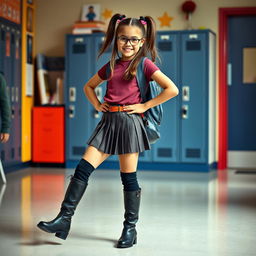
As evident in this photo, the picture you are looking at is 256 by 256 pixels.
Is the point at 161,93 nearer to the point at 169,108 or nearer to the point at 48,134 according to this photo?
the point at 169,108

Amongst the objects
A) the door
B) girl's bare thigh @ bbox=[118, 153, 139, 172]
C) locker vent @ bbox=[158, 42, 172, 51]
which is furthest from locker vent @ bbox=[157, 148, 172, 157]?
girl's bare thigh @ bbox=[118, 153, 139, 172]

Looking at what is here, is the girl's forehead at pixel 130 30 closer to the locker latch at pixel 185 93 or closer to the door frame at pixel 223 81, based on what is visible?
the locker latch at pixel 185 93

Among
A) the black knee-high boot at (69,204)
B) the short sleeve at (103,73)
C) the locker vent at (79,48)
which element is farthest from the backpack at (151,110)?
the locker vent at (79,48)

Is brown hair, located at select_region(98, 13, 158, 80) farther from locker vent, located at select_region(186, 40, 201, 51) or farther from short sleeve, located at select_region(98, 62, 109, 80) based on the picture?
locker vent, located at select_region(186, 40, 201, 51)

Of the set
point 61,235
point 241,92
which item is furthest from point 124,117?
point 241,92

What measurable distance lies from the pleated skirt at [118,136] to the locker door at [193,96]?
4181 mm

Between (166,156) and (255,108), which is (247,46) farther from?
(166,156)

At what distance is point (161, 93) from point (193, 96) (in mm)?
4195

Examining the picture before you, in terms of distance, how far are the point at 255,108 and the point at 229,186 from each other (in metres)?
2.06

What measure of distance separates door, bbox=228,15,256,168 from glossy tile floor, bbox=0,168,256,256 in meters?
0.94

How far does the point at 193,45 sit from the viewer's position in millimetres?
7543

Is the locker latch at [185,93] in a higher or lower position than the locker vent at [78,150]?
higher

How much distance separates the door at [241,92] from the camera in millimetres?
7988

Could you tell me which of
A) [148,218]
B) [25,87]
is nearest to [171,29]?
[25,87]
